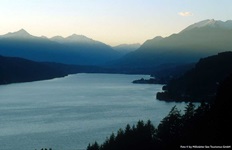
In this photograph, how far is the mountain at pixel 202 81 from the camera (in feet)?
209

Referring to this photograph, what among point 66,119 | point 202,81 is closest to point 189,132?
point 66,119

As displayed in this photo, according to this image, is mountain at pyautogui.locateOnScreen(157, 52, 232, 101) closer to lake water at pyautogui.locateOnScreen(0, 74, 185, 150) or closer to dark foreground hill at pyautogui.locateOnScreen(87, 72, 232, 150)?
lake water at pyautogui.locateOnScreen(0, 74, 185, 150)

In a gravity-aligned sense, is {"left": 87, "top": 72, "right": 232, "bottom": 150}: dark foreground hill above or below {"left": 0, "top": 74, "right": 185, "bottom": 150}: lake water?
above

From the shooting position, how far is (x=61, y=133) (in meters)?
36.2

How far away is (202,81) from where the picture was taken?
224ft

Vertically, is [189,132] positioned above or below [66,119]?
above

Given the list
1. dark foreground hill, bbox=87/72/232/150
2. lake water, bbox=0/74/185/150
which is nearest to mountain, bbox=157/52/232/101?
lake water, bbox=0/74/185/150

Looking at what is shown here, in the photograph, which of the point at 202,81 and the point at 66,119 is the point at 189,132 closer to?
the point at 66,119

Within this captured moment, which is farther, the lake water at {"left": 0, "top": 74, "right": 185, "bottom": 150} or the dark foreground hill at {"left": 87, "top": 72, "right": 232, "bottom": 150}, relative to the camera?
the lake water at {"left": 0, "top": 74, "right": 185, "bottom": 150}

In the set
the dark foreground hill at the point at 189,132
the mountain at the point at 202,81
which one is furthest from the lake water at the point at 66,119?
the dark foreground hill at the point at 189,132

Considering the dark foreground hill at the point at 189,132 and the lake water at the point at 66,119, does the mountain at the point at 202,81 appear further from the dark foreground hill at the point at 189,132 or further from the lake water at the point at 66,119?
the dark foreground hill at the point at 189,132

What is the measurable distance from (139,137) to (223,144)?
824cm

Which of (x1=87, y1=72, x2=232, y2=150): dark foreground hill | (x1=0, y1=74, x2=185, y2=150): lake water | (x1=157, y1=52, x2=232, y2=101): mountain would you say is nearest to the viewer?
(x1=87, y1=72, x2=232, y2=150): dark foreground hill

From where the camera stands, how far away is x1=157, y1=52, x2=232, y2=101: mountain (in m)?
63.6
